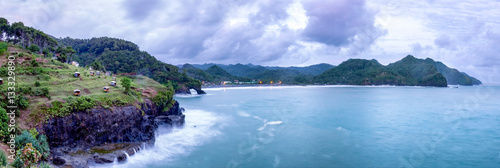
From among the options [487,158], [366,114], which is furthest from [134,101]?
[366,114]

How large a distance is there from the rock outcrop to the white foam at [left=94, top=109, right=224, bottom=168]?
131 centimetres

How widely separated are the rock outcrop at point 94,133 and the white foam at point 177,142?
4.30 ft

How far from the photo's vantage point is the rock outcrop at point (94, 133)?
23.5 metres

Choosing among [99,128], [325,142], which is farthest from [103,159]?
[325,142]

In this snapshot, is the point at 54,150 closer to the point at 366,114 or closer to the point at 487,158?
the point at 487,158

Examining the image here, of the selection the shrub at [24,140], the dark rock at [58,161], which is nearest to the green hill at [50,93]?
the shrub at [24,140]

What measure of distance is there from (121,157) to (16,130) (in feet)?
27.2

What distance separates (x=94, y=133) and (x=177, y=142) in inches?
366

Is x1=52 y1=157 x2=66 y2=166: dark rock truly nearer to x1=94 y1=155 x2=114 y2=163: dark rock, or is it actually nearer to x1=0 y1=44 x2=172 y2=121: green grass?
x1=94 y1=155 x2=114 y2=163: dark rock

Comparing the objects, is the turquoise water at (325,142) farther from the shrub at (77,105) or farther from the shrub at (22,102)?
the shrub at (22,102)

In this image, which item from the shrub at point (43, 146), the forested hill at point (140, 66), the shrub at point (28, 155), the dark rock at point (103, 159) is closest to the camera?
the shrub at point (28, 155)

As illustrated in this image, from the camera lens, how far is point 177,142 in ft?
108

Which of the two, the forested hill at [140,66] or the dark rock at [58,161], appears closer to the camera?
the dark rock at [58,161]

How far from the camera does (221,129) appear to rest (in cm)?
4184
